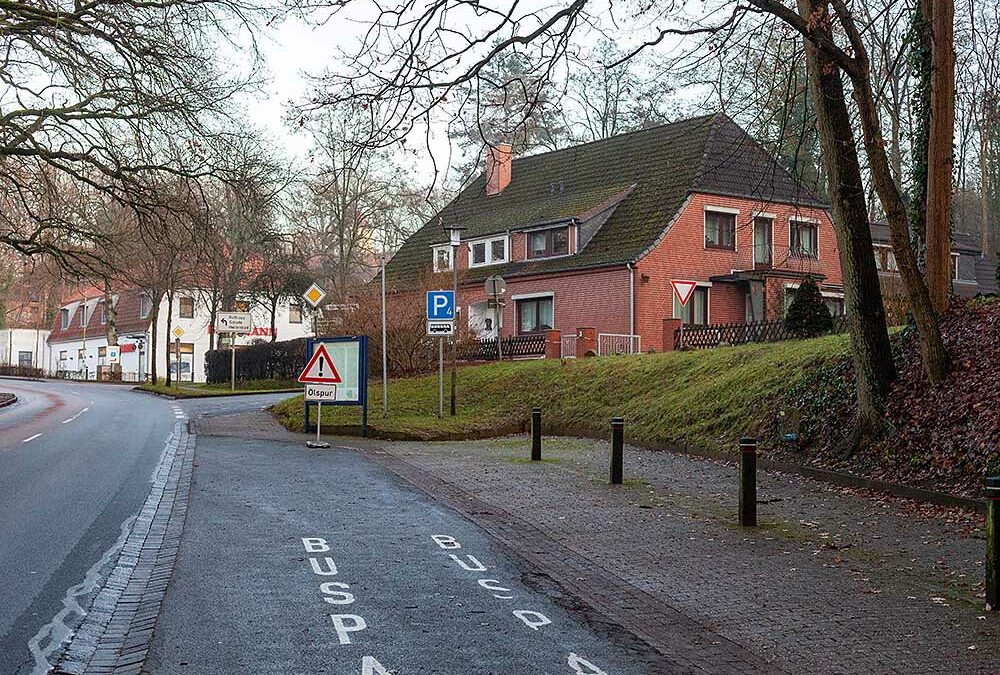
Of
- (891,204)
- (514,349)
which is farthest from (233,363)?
(891,204)

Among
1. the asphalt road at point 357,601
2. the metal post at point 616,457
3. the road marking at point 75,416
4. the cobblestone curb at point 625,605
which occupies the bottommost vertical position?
the cobblestone curb at point 625,605

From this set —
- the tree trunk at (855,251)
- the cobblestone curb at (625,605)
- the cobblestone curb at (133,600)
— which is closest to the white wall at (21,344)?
the cobblestone curb at (133,600)

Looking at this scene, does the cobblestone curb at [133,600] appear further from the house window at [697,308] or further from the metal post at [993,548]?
the house window at [697,308]

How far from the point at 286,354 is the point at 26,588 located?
42021mm

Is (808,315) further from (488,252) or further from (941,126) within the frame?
(488,252)

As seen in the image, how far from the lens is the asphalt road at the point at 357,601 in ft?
20.9

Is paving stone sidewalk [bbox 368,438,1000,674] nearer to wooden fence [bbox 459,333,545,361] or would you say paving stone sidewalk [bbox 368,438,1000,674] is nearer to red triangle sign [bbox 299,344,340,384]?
red triangle sign [bbox 299,344,340,384]

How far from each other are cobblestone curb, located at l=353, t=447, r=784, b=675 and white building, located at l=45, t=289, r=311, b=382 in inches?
2202

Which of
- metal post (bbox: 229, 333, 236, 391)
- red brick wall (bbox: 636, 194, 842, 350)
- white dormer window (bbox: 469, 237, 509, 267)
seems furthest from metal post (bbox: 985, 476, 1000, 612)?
white dormer window (bbox: 469, 237, 509, 267)

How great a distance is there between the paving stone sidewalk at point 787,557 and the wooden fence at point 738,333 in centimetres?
1307

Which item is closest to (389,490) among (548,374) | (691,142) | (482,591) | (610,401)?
(482,591)

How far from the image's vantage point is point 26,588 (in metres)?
8.06

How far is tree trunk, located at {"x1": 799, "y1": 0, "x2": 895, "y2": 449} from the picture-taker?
14.8 m

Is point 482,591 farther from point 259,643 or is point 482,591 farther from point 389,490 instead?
point 389,490
